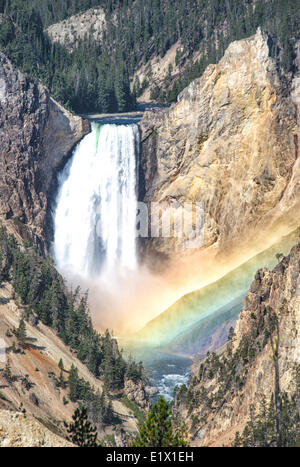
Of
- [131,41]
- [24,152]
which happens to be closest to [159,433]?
[24,152]

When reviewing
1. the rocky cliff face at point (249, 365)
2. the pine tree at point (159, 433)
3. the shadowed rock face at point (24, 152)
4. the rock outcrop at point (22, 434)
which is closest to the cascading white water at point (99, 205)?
the shadowed rock face at point (24, 152)

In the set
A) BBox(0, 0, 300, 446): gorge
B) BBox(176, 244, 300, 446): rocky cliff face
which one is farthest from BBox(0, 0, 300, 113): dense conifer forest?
BBox(176, 244, 300, 446): rocky cliff face

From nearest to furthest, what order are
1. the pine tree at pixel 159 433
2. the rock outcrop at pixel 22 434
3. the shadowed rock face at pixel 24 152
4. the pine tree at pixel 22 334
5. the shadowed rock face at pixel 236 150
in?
1. the rock outcrop at pixel 22 434
2. the pine tree at pixel 159 433
3. the pine tree at pixel 22 334
4. the shadowed rock face at pixel 236 150
5. the shadowed rock face at pixel 24 152

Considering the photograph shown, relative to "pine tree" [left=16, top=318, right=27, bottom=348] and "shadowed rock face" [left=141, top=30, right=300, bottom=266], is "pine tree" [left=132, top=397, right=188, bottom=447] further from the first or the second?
"shadowed rock face" [left=141, top=30, right=300, bottom=266]

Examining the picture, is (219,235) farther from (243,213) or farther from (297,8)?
(297,8)

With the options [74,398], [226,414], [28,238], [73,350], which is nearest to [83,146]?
[28,238]

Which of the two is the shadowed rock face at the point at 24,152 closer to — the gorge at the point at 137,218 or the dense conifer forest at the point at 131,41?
the gorge at the point at 137,218
